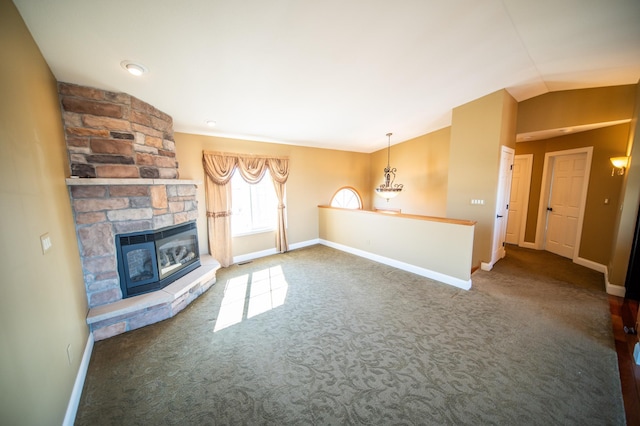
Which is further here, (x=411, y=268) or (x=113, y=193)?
(x=411, y=268)

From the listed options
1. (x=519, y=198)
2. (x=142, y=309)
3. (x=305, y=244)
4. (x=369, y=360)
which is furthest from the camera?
(x=305, y=244)

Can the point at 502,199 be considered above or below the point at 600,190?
below

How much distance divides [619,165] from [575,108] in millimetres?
1093

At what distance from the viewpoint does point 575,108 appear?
343cm

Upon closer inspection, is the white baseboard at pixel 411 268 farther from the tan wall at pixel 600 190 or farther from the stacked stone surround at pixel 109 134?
the stacked stone surround at pixel 109 134

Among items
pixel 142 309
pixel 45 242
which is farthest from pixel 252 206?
pixel 45 242

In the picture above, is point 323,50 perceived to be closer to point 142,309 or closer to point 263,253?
point 142,309

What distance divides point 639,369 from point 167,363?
405cm

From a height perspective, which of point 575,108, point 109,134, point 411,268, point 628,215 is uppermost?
point 575,108

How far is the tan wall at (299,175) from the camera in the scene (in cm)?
372

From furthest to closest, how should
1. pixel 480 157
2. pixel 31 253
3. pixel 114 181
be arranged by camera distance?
pixel 480 157, pixel 114 181, pixel 31 253

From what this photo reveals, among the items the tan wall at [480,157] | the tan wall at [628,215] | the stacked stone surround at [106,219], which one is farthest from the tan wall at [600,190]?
the stacked stone surround at [106,219]

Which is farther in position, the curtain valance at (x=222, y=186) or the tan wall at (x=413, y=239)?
the curtain valance at (x=222, y=186)

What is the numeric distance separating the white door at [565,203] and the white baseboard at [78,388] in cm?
723
